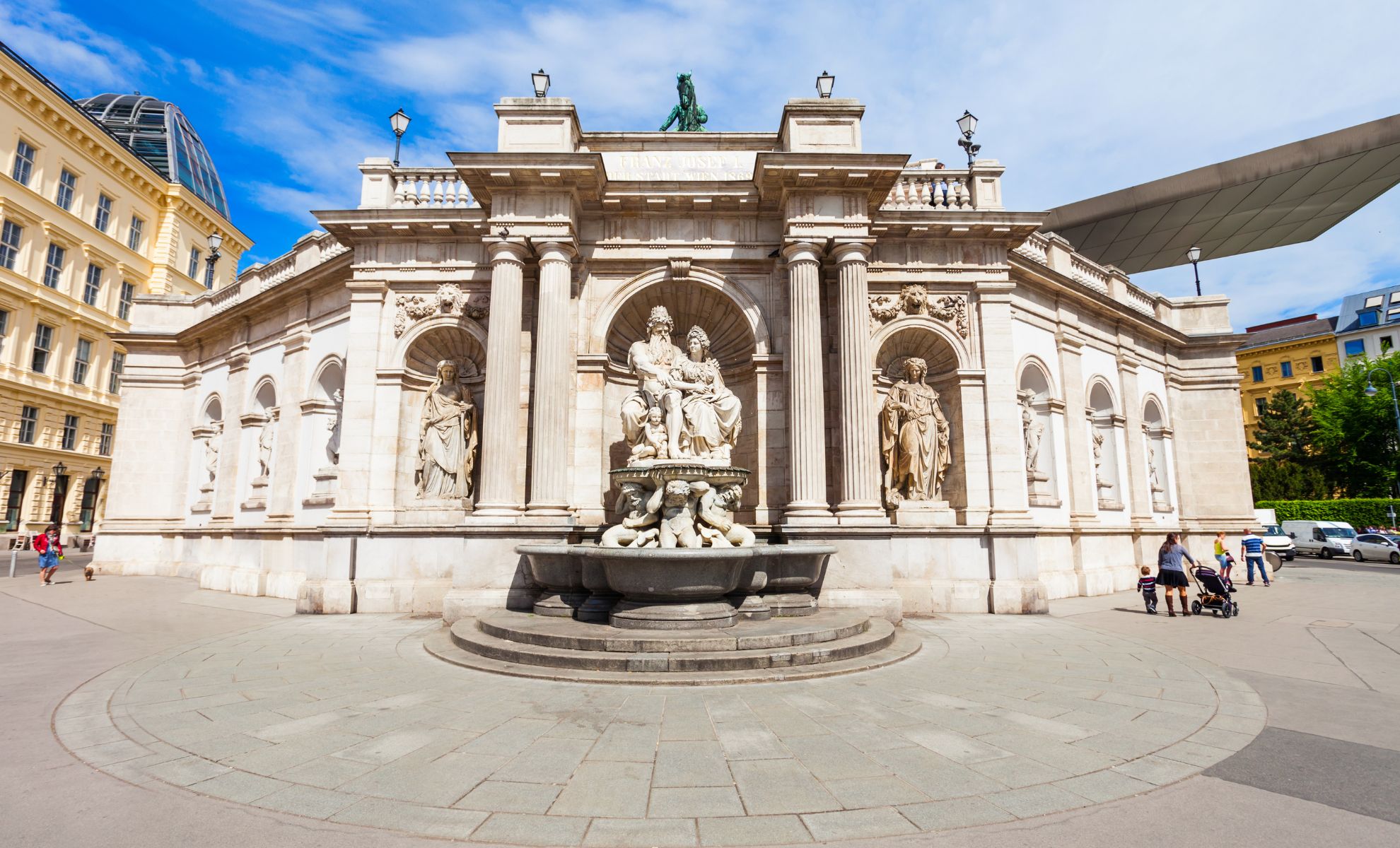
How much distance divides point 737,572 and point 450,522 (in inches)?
261

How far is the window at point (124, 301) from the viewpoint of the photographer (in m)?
36.7

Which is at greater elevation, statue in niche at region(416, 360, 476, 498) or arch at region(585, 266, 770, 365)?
arch at region(585, 266, 770, 365)

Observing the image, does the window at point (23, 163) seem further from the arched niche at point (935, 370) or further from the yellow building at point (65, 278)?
the arched niche at point (935, 370)

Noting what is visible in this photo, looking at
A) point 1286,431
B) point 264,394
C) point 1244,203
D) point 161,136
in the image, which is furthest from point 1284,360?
point 161,136

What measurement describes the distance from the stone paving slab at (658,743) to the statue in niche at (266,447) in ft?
36.5

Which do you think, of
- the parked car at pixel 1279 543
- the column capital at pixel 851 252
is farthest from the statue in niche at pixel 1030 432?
the parked car at pixel 1279 543

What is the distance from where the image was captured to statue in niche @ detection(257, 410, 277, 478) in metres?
17.6

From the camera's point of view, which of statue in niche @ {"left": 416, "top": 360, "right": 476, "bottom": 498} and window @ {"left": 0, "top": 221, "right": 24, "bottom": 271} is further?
window @ {"left": 0, "top": 221, "right": 24, "bottom": 271}

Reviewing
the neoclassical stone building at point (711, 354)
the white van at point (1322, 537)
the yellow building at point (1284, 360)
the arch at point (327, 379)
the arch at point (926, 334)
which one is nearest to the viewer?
the neoclassical stone building at point (711, 354)

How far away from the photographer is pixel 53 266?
108 feet

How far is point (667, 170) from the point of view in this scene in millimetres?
14039

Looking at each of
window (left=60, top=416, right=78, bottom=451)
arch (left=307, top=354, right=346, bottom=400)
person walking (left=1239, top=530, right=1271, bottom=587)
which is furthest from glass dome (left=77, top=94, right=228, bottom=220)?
person walking (left=1239, top=530, right=1271, bottom=587)

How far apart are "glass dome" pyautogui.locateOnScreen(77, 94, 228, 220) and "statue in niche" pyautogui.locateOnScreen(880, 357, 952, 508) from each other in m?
50.9

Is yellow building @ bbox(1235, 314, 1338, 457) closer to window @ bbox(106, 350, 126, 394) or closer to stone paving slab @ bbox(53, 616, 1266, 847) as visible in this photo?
stone paving slab @ bbox(53, 616, 1266, 847)
